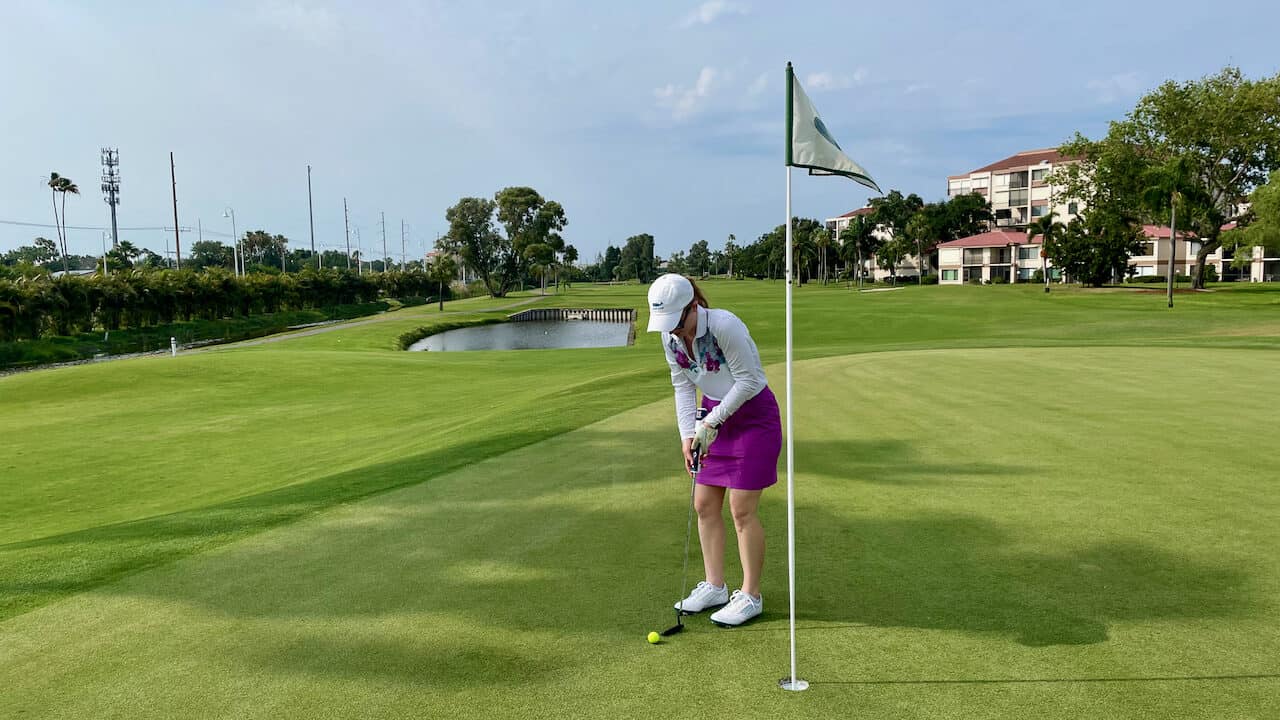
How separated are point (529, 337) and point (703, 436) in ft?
219

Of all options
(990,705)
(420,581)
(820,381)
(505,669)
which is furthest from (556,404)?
(990,705)

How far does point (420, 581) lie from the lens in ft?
18.6

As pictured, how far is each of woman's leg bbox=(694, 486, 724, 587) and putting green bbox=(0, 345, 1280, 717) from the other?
0.40 m

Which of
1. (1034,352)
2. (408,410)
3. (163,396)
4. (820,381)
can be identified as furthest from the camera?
(163,396)

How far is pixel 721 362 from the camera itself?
4957mm

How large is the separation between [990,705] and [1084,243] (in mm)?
79805

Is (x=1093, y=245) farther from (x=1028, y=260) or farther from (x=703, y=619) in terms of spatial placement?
(x=703, y=619)

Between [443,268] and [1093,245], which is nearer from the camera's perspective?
[1093,245]

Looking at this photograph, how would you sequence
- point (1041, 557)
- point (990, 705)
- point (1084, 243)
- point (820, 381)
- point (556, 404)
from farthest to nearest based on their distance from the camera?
point (1084, 243), point (820, 381), point (556, 404), point (1041, 557), point (990, 705)

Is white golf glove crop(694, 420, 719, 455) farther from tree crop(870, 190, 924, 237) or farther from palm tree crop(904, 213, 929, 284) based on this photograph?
tree crop(870, 190, 924, 237)

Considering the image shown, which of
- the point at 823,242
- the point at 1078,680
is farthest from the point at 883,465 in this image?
the point at 823,242

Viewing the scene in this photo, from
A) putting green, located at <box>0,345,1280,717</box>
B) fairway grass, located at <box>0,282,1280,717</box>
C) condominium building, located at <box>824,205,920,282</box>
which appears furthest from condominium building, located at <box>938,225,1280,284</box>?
putting green, located at <box>0,345,1280,717</box>

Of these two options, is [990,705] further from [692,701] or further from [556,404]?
[556,404]

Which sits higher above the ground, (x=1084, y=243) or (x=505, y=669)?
(x=1084, y=243)
